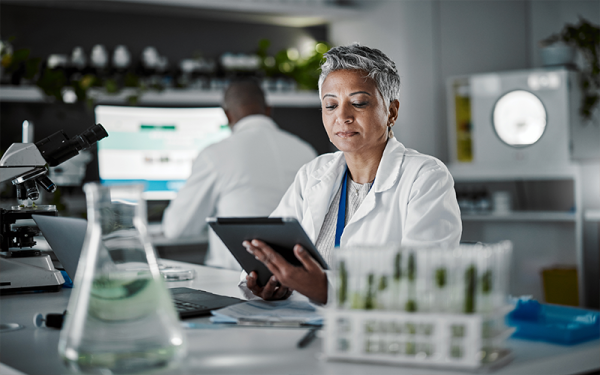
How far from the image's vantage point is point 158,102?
12.9ft

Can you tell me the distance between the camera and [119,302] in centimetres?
89

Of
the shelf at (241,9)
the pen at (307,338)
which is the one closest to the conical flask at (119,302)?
the pen at (307,338)

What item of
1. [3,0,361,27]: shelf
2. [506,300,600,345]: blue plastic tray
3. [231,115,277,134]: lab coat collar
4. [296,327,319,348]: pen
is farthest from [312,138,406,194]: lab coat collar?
[3,0,361,27]: shelf

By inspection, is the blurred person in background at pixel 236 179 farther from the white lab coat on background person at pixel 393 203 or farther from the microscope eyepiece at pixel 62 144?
the microscope eyepiece at pixel 62 144

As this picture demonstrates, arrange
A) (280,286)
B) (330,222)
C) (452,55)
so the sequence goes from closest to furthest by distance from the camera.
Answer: (280,286) < (330,222) < (452,55)

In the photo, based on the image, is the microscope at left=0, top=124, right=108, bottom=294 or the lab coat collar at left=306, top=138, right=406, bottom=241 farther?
the lab coat collar at left=306, top=138, right=406, bottom=241

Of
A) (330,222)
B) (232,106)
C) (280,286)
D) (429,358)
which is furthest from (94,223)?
(232,106)

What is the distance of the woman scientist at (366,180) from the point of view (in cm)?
151

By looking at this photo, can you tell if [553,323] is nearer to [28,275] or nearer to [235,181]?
[28,275]

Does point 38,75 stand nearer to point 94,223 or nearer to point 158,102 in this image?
point 158,102

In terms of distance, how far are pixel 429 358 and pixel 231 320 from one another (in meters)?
0.43

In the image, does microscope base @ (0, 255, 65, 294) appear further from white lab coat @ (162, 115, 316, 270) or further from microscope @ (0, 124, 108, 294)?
white lab coat @ (162, 115, 316, 270)

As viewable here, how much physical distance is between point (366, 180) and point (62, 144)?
0.78 metres

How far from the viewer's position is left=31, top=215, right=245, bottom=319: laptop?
130 cm
